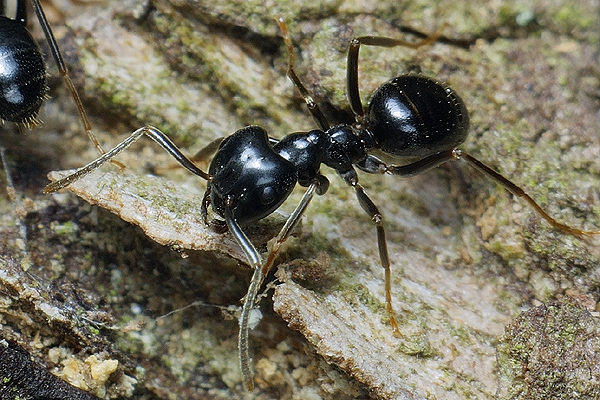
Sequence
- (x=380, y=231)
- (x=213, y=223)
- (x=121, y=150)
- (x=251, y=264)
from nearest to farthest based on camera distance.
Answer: (x=251, y=264), (x=213, y=223), (x=121, y=150), (x=380, y=231)

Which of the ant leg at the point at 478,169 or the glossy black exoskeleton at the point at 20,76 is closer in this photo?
the ant leg at the point at 478,169

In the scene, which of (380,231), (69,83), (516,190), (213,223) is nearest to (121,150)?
(213,223)

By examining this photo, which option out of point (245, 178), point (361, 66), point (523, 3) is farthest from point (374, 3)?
point (245, 178)

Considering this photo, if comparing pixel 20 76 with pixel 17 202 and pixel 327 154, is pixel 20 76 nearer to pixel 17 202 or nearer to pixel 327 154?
pixel 17 202

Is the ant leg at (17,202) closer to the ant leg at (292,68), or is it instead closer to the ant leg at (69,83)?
the ant leg at (69,83)

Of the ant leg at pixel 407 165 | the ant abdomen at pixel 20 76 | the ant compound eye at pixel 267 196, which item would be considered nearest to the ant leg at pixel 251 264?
the ant compound eye at pixel 267 196

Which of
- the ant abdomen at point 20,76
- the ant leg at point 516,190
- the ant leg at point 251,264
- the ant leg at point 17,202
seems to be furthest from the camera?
the ant abdomen at point 20,76

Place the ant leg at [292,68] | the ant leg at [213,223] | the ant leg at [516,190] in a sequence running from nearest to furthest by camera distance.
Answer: the ant leg at [213,223] < the ant leg at [516,190] < the ant leg at [292,68]
